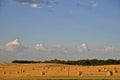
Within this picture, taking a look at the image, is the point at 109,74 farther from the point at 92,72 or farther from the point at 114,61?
the point at 114,61

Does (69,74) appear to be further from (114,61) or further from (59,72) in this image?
(114,61)

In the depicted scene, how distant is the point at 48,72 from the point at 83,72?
5.68 meters

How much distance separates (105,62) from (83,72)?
3410cm

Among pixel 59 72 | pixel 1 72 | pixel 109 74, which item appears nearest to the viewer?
pixel 109 74

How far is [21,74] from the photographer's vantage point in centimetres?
5941

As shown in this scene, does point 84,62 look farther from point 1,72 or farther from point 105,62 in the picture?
point 1,72

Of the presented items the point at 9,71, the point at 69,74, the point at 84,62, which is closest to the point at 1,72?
the point at 9,71

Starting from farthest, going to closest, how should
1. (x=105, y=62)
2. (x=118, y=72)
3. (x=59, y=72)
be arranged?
(x=105, y=62), (x=59, y=72), (x=118, y=72)

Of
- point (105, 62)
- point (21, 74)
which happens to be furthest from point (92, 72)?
point (105, 62)

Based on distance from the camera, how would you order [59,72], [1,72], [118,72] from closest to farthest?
[118,72] → [59,72] → [1,72]

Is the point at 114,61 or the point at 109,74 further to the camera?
the point at 114,61

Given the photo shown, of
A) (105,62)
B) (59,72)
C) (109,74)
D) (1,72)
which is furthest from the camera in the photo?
(105,62)

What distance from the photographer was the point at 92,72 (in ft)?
187

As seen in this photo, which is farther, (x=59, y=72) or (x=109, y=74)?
(x=59, y=72)
